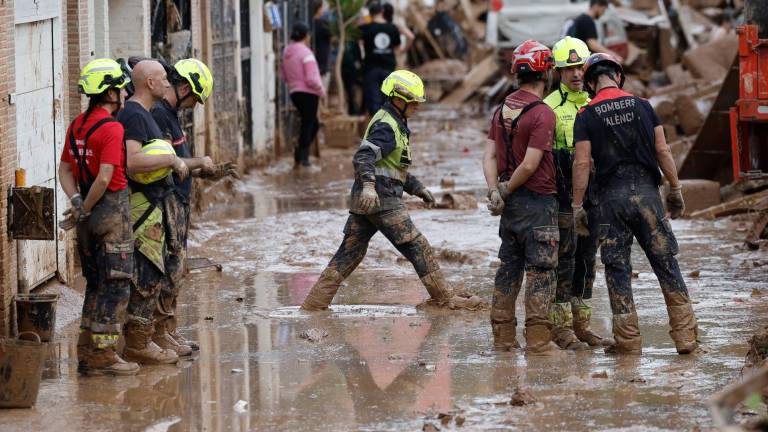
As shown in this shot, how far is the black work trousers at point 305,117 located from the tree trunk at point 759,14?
301 inches

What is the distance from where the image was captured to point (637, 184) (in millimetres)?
7871

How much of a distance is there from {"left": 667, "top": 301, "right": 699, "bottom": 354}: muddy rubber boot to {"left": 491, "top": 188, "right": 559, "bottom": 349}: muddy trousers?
2.39 feet

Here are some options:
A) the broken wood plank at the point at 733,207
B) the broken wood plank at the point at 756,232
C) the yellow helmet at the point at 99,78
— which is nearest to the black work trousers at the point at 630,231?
the yellow helmet at the point at 99,78

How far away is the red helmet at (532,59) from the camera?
7.86 meters

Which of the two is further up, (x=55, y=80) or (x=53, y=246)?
(x=55, y=80)

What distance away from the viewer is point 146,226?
7.67 meters

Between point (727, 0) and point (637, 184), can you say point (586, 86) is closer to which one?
point (637, 184)

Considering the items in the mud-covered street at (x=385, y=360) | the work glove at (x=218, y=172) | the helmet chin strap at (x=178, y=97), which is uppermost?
the helmet chin strap at (x=178, y=97)

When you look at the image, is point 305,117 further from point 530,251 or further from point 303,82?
point 530,251

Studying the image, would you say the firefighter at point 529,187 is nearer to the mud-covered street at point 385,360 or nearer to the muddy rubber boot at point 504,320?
the muddy rubber boot at point 504,320

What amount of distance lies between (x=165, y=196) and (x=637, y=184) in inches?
109

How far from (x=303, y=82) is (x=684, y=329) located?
11.2 metres

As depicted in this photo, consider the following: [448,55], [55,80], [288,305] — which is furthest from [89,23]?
[448,55]

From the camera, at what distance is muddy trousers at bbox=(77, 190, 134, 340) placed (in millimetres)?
7352
